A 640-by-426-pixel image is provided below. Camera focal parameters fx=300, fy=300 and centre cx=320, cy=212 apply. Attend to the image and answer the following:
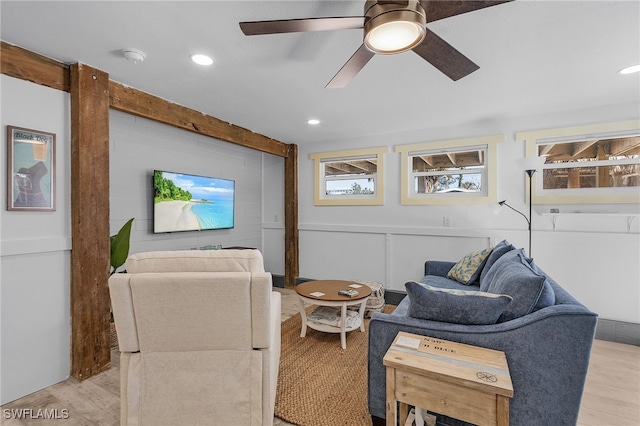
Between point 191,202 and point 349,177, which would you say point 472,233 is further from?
point 191,202

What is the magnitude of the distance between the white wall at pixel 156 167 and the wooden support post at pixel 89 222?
0.85 meters

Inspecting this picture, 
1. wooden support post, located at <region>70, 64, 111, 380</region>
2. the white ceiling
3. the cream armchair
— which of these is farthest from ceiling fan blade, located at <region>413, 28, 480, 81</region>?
wooden support post, located at <region>70, 64, 111, 380</region>

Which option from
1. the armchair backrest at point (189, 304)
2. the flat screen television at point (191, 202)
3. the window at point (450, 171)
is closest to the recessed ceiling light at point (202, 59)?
the armchair backrest at point (189, 304)

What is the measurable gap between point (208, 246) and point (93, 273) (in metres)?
1.67

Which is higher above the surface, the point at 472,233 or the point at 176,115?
the point at 176,115

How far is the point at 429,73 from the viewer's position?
2336 millimetres

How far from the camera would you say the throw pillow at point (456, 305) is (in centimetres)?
151

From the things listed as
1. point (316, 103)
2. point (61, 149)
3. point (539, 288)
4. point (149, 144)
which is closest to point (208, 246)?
point (149, 144)

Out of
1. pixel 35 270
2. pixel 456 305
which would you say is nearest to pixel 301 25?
pixel 456 305

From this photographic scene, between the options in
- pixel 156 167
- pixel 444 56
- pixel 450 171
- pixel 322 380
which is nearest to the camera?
pixel 444 56

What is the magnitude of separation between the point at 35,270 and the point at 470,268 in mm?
3614

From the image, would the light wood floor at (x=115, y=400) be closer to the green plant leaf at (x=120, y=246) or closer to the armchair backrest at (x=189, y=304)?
the armchair backrest at (x=189, y=304)

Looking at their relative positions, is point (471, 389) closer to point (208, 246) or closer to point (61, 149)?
point (61, 149)

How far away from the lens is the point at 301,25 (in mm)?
1369
